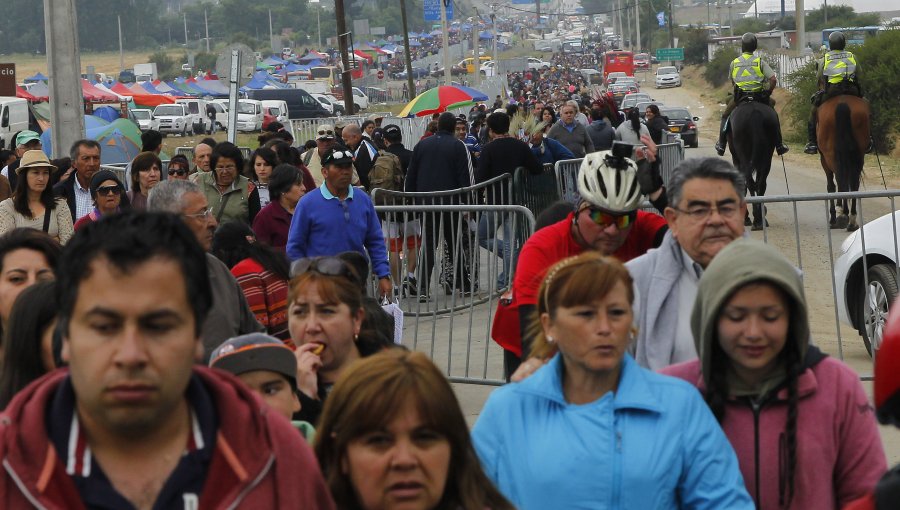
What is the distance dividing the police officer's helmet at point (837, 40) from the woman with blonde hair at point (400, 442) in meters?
15.5

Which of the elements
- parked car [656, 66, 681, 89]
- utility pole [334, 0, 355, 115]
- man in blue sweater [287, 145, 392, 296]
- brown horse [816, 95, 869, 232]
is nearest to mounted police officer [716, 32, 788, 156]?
brown horse [816, 95, 869, 232]

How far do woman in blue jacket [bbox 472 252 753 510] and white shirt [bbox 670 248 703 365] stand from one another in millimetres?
763

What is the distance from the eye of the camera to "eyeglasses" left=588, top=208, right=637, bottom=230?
528 cm

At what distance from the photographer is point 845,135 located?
18094mm

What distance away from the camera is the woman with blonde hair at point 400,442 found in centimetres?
321

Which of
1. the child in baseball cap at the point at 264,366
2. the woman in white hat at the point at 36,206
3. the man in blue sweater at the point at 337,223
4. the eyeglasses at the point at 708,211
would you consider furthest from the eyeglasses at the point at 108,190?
the eyeglasses at the point at 708,211

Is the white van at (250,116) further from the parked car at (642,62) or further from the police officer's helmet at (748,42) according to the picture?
the parked car at (642,62)

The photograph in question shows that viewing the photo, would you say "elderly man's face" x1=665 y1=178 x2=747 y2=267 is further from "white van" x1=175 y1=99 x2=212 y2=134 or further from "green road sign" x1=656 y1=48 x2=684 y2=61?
"green road sign" x1=656 y1=48 x2=684 y2=61

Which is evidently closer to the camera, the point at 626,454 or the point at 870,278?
the point at 626,454

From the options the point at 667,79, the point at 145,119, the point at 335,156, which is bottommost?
the point at 335,156

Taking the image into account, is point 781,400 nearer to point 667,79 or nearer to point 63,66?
point 63,66

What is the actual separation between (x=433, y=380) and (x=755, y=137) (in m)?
15.6

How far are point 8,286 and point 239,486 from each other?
2575 millimetres

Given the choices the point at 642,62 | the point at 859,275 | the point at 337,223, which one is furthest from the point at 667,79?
the point at 337,223
